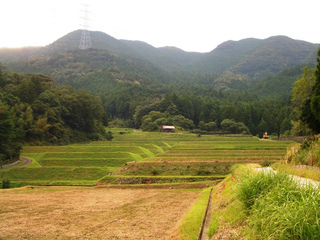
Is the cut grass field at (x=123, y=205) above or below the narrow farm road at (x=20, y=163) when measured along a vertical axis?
above

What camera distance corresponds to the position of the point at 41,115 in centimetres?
5859

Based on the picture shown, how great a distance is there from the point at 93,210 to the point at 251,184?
31.5ft

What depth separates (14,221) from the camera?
12164 mm

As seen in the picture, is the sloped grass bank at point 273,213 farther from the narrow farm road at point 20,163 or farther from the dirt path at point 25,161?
the dirt path at point 25,161

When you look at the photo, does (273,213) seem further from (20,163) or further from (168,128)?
(168,128)

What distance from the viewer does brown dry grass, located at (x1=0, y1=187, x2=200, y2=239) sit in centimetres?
1050

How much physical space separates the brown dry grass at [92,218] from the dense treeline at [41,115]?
26354 millimetres

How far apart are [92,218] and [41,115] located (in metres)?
50.9

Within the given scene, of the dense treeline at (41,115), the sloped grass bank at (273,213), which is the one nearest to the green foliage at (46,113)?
the dense treeline at (41,115)

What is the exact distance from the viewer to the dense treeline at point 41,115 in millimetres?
43369

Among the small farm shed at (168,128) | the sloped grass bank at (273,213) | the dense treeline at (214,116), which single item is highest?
the sloped grass bank at (273,213)

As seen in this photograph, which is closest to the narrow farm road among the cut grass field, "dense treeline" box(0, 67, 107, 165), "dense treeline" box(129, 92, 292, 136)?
"dense treeline" box(0, 67, 107, 165)

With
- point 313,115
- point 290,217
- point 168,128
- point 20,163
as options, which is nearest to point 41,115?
point 20,163

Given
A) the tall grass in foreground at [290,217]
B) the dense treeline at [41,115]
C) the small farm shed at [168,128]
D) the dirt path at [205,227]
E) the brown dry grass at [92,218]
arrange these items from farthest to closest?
the small farm shed at [168,128]
the dense treeline at [41,115]
the brown dry grass at [92,218]
the dirt path at [205,227]
the tall grass in foreground at [290,217]
